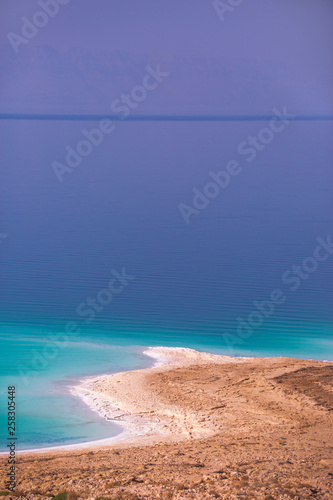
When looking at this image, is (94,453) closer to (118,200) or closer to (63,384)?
(63,384)

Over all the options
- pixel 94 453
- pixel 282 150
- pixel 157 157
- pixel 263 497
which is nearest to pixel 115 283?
pixel 94 453

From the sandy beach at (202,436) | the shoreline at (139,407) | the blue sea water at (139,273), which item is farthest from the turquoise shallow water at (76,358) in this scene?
the sandy beach at (202,436)

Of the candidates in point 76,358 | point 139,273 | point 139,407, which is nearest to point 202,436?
point 139,407

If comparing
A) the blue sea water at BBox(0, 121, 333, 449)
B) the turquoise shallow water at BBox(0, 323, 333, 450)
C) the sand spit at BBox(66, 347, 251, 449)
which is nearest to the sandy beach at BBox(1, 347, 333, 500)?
the sand spit at BBox(66, 347, 251, 449)

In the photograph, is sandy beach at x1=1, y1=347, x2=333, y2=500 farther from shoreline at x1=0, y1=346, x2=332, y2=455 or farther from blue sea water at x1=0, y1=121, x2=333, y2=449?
blue sea water at x1=0, y1=121, x2=333, y2=449

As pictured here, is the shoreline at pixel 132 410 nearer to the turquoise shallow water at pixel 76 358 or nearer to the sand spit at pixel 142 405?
the sand spit at pixel 142 405

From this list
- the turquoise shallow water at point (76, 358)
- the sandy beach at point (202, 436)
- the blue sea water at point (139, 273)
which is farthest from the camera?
the blue sea water at point (139, 273)

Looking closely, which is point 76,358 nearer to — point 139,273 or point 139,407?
point 139,407
